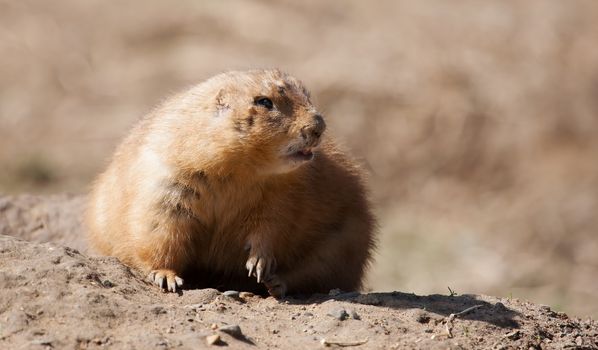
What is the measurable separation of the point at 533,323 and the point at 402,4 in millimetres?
10391

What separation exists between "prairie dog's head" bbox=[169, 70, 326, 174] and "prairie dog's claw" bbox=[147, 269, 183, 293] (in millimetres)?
838

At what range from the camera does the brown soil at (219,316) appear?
519cm

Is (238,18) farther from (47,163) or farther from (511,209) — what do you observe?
(511,209)

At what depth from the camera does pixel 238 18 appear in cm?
1633

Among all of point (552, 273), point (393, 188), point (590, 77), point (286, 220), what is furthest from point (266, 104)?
point (590, 77)

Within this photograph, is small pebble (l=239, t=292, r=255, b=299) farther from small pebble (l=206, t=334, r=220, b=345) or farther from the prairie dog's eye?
the prairie dog's eye

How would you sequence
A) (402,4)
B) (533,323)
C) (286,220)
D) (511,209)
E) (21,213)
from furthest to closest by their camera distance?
(402,4)
(511,209)
(21,213)
(286,220)
(533,323)

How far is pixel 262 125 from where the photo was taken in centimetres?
629

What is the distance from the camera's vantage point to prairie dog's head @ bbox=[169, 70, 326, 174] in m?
6.23

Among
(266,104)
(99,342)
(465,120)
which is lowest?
(99,342)

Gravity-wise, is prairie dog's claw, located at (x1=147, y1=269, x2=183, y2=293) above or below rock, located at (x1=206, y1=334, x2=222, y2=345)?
above

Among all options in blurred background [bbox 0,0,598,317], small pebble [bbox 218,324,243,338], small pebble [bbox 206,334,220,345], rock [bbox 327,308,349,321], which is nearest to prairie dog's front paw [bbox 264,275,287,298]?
rock [bbox 327,308,349,321]

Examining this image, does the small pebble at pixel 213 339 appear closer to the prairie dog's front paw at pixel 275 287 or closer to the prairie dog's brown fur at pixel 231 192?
the prairie dog's brown fur at pixel 231 192

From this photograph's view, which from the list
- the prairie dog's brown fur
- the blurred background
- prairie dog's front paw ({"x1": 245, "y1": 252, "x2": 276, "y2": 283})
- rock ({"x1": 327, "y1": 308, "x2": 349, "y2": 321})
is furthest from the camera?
the blurred background
